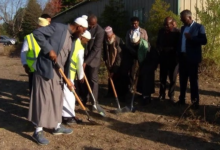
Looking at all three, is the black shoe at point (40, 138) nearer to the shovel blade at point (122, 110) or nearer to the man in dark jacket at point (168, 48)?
the shovel blade at point (122, 110)

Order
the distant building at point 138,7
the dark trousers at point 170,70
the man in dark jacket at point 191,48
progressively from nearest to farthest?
the man in dark jacket at point 191,48 → the dark trousers at point 170,70 → the distant building at point 138,7

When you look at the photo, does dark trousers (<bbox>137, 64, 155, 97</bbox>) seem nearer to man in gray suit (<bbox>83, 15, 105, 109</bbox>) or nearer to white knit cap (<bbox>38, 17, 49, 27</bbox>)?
man in gray suit (<bbox>83, 15, 105, 109</bbox>)

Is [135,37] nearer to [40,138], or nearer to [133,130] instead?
[133,130]

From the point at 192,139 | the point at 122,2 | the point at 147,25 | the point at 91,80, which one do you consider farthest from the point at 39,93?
the point at 122,2

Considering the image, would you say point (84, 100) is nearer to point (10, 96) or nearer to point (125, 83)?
point (125, 83)

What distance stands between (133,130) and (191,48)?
196 cm

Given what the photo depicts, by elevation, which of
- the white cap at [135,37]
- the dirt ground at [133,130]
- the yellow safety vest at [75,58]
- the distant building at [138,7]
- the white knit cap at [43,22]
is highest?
A: the distant building at [138,7]

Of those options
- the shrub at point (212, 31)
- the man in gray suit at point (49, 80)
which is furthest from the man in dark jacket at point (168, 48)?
the shrub at point (212, 31)

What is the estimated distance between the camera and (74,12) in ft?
82.9

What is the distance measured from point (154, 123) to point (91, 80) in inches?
63.1

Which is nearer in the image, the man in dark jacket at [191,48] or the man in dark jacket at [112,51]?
the man in dark jacket at [191,48]

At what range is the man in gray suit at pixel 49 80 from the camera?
552 centimetres

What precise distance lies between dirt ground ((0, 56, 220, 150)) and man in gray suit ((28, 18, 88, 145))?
14.2 inches

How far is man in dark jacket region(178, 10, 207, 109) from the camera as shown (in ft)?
22.4
